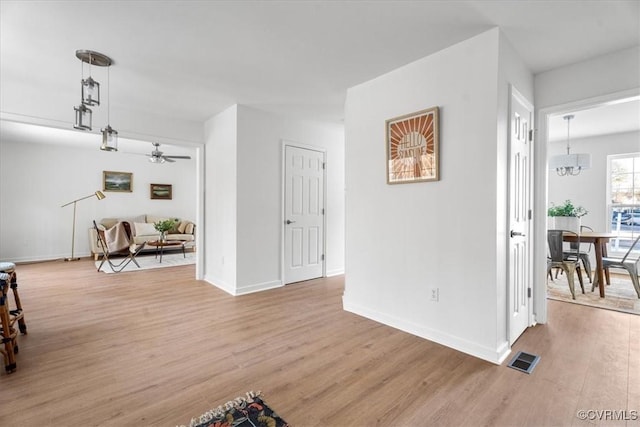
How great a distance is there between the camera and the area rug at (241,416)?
1603 mm

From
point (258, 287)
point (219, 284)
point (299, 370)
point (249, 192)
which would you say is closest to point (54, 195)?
point (219, 284)

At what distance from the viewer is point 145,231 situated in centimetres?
725

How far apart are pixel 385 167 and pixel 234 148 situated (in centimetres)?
209

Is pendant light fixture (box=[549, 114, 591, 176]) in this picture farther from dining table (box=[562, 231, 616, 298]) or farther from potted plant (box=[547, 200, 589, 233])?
dining table (box=[562, 231, 616, 298])

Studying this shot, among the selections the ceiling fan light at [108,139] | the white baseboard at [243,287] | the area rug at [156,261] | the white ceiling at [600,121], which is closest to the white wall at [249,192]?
the white baseboard at [243,287]

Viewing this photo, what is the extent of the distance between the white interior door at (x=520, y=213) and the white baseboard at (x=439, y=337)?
0.98ft

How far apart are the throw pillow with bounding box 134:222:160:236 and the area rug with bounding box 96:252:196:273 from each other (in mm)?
531

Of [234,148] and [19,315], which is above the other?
[234,148]

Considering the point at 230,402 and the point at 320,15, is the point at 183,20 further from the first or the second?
the point at 230,402

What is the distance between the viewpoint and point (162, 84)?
330 centimetres

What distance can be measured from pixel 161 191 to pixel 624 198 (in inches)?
388

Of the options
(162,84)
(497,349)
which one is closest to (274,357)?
(497,349)

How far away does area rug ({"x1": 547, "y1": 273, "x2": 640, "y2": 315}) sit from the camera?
344 centimetres

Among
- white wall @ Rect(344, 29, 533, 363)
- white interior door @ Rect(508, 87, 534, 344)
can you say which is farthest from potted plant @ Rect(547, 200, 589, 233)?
white wall @ Rect(344, 29, 533, 363)
